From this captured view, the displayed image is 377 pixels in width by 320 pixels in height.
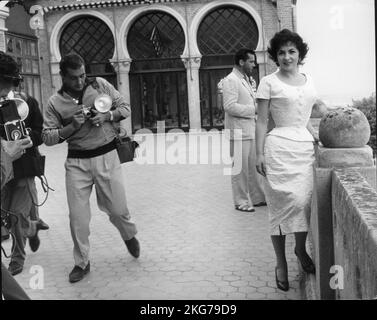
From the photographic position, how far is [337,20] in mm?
3057

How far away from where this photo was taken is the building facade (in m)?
18.3

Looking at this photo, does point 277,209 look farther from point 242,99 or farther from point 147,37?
point 147,37

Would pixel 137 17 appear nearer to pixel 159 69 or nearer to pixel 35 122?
pixel 159 69

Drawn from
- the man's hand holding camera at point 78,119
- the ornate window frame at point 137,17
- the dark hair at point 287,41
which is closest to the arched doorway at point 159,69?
the ornate window frame at point 137,17

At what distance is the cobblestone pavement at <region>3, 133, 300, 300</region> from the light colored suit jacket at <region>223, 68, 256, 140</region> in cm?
95

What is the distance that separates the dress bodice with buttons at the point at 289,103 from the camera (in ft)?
12.1

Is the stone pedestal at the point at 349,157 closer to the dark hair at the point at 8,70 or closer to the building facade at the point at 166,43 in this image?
the dark hair at the point at 8,70

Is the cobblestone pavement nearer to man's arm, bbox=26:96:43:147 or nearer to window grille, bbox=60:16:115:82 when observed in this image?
man's arm, bbox=26:96:43:147

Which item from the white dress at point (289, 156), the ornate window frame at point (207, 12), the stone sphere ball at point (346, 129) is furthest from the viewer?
the ornate window frame at point (207, 12)

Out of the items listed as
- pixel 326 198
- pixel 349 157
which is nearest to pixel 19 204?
pixel 326 198

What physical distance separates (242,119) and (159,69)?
506 inches

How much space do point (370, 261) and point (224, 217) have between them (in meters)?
3.96

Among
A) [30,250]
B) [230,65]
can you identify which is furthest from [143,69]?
[30,250]

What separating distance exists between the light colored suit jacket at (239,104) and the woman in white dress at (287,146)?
2288mm
